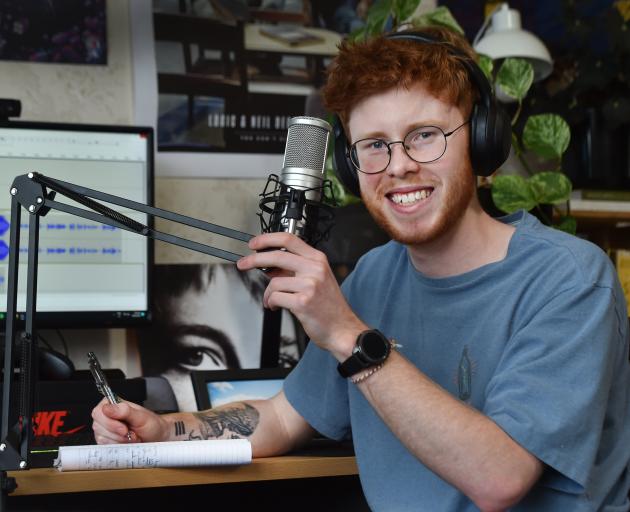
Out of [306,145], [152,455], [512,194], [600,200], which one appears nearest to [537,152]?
[512,194]

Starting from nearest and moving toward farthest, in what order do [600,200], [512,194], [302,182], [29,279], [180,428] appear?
[302,182] < [29,279] < [180,428] < [512,194] < [600,200]

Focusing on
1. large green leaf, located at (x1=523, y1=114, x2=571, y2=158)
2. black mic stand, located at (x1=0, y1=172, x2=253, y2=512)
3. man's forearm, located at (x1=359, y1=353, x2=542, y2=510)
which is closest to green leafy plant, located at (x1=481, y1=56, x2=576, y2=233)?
large green leaf, located at (x1=523, y1=114, x2=571, y2=158)

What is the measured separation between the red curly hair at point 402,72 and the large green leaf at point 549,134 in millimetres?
529

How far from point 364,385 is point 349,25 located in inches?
44.7

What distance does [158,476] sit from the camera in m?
1.11

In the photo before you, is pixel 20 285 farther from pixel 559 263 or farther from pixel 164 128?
pixel 559 263

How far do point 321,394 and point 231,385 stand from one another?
0.25 m

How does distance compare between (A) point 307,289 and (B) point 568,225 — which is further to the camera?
(B) point 568,225

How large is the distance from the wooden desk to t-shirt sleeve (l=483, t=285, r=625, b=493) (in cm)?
29

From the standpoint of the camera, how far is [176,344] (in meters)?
1.83

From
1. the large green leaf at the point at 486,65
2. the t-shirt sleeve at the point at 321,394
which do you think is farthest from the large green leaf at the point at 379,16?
the t-shirt sleeve at the point at 321,394

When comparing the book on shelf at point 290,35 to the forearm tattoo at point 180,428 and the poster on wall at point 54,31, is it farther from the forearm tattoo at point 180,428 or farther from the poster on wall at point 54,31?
the forearm tattoo at point 180,428

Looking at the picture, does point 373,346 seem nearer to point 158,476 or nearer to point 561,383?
point 561,383

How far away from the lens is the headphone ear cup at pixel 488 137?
1183 millimetres
